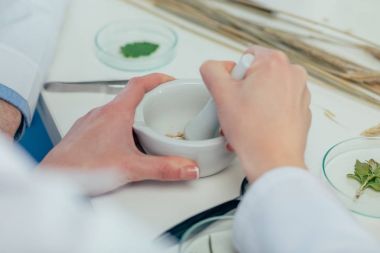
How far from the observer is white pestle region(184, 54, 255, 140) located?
27.6 inches

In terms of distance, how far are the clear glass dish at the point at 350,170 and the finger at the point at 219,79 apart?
6.7 inches

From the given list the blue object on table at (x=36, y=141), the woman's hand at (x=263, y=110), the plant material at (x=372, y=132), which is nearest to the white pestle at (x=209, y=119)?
the woman's hand at (x=263, y=110)

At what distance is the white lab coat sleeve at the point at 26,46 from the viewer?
2.83 ft

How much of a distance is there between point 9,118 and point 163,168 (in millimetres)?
267

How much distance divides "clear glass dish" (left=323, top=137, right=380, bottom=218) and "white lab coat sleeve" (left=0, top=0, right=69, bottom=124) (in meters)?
0.42

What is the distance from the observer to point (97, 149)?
723 millimetres

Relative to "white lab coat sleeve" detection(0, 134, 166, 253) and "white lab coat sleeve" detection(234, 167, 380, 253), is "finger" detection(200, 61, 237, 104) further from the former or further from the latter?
"white lab coat sleeve" detection(0, 134, 166, 253)

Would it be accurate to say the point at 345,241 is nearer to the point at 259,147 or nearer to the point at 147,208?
the point at 259,147

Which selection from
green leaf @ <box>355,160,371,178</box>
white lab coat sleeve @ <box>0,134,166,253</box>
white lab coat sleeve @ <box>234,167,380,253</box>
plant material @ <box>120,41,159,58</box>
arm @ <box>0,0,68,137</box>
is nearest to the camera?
white lab coat sleeve @ <box>0,134,166,253</box>

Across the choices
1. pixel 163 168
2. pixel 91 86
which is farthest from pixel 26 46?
pixel 163 168

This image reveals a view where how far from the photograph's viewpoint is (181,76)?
0.93 meters

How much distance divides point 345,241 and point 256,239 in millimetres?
85

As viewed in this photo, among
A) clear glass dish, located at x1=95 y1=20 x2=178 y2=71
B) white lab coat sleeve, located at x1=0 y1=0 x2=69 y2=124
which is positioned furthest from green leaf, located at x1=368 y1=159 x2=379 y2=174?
white lab coat sleeve, located at x1=0 y1=0 x2=69 y2=124

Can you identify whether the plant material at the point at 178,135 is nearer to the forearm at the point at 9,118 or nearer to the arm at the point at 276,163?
the arm at the point at 276,163
